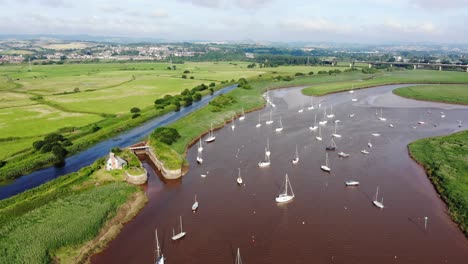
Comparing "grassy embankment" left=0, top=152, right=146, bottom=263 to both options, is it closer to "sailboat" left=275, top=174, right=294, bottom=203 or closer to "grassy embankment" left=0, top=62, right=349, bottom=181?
"grassy embankment" left=0, top=62, right=349, bottom=181

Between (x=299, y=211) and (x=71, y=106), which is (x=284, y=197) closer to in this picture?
(x=299, y=211)

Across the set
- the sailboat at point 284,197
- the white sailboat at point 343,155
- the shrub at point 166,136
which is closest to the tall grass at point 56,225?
the shrub at point 166,136

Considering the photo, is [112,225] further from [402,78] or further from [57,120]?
[402,78]

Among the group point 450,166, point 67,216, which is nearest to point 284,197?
point 67,216

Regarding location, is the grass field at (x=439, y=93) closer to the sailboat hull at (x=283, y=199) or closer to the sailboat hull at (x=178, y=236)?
the sailboat hull at (x=283, y=199)

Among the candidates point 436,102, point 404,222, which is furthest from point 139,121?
point 436,102
